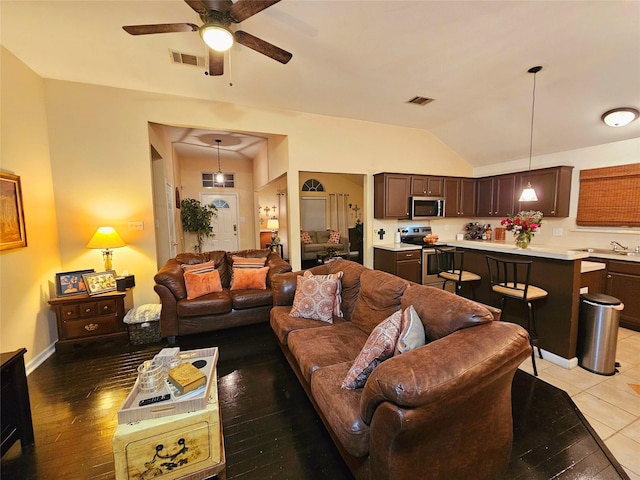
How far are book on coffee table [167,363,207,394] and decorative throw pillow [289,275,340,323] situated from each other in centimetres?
114

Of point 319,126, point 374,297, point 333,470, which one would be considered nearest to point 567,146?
point 319,126

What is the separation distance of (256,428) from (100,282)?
2.63m

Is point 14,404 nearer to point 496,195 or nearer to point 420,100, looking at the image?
point 420,100

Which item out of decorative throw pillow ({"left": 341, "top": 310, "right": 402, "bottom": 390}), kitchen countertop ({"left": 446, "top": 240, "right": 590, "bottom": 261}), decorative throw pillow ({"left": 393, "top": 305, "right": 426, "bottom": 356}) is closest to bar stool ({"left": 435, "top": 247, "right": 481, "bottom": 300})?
kitchen countertop ({"left": 446, "top": 240, "right": 590, "bottom": 261})

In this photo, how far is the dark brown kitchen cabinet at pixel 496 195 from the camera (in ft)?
15.8

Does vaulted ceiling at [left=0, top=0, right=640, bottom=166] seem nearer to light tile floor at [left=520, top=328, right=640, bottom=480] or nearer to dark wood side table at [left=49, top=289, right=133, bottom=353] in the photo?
dark wood side table at [left=49, top=289, right=133, bottom=353]

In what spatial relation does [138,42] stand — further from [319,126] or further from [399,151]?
[399,151]

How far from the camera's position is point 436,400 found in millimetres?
1061

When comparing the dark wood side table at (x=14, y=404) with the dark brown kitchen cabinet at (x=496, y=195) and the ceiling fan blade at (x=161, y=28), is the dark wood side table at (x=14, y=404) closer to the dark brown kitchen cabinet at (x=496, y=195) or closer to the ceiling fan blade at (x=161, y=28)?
the ceiling fan blade at (x=161, y=28)

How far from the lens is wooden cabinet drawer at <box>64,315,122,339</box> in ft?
9.63

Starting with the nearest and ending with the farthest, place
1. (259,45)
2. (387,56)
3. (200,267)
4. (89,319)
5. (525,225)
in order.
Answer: (259,45), (387,56), (525,225), (89,319), (200,267)

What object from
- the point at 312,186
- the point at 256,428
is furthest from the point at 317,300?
the point at 312,186

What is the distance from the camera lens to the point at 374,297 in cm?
218

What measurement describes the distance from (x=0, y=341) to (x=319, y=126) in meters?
4.45
